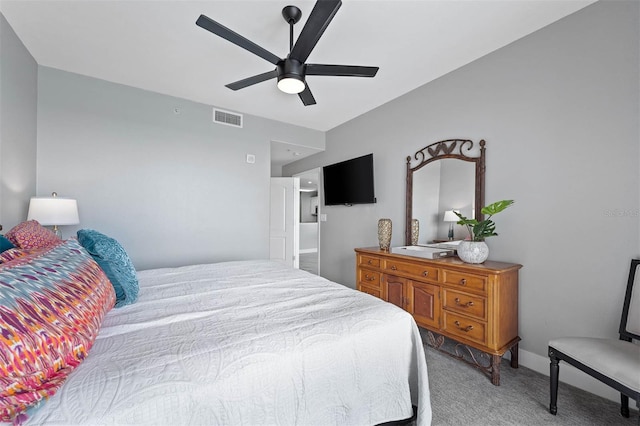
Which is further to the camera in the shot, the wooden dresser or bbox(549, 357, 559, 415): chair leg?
the wooden dresser

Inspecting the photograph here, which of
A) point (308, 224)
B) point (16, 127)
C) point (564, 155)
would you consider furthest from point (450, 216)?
point (308, 224)

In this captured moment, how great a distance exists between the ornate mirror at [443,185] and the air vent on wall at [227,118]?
7.98 ft

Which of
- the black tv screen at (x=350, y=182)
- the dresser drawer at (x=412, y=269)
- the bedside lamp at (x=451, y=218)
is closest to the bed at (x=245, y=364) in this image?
the dresser drawer at (x=412, y=269)

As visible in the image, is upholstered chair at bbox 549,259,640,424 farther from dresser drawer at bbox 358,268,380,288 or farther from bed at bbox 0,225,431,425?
dresser drawer at bbox 358,268,380,288

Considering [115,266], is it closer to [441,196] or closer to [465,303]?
[465,303]

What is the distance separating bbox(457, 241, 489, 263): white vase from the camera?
7.18 ft

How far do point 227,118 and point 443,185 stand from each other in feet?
9.67

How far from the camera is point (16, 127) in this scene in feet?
7.18

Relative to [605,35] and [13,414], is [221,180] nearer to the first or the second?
[13,414]

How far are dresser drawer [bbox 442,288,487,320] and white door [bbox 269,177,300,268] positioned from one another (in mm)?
2990

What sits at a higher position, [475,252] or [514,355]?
[475,252]

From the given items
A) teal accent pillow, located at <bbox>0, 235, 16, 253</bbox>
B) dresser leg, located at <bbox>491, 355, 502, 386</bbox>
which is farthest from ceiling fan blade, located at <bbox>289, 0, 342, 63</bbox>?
dresser leg, located at <bbox>491, 355, 502, 386</bbox>

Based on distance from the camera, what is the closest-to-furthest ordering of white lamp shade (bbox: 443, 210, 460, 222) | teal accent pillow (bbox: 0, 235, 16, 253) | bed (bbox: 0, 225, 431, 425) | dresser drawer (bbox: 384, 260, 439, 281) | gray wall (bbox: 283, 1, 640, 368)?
bed (bbox: 0, 225, 431, 425), teal accent pillow (bbox: 0, 235, 16, 253), gray wall (bbox: 283, 1, 640, 368), dresser drawer (bbox: 384, 260, 439, 281), white lamp shade (bbox: 443, 210, 460, 222)

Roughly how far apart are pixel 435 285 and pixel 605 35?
2.17m
